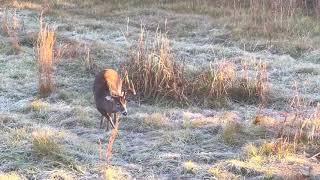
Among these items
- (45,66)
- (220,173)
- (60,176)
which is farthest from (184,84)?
(60,176)

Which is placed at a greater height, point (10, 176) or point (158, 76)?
point (158, 76)

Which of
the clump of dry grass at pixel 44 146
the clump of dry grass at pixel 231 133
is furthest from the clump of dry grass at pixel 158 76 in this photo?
the clump of dry grass at pixel 44 146

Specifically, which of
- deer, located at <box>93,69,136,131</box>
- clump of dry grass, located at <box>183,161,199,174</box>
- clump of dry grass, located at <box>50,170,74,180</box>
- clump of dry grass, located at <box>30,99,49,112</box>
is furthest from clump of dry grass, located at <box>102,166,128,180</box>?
clump of dry grass, located at <box>30,99,49,112</box>

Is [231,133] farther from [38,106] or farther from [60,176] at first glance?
[38,106]

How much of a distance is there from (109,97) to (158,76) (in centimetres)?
125

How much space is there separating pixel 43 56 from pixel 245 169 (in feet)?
10.8

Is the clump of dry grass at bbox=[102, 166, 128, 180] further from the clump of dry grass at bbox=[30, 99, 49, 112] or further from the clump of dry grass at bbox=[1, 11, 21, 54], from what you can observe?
the clump of dry grass at bbox=[1, 11, 21, 54]

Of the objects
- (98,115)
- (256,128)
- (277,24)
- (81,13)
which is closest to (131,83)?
(98,115)

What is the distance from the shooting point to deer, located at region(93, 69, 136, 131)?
588 cm

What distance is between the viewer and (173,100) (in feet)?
22.7

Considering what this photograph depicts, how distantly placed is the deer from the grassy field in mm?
177

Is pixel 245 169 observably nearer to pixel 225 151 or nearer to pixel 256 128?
pixel 225 151

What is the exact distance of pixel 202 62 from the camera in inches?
348

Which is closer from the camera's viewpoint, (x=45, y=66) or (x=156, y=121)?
(x=156, y=121)
